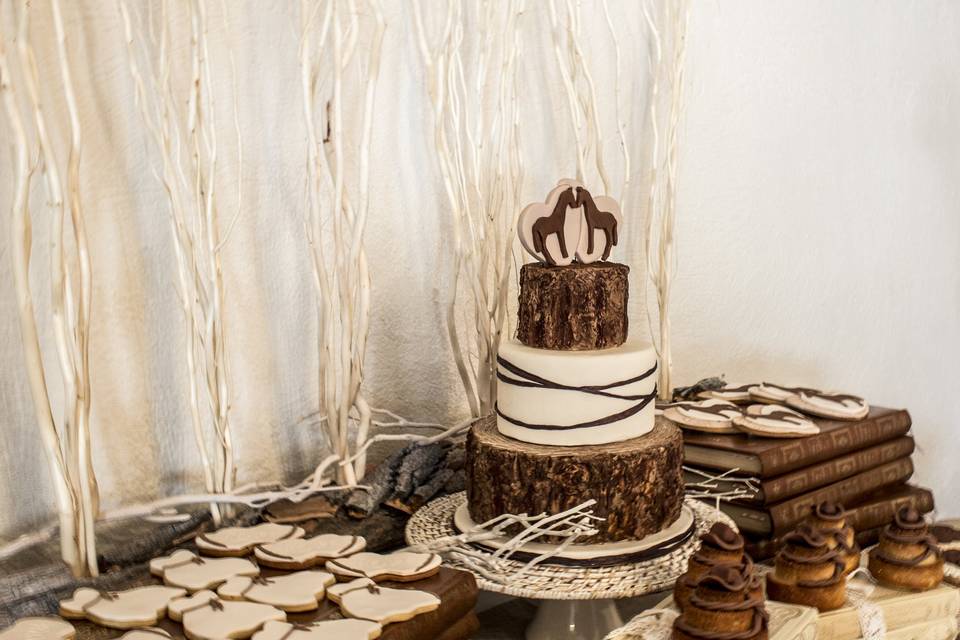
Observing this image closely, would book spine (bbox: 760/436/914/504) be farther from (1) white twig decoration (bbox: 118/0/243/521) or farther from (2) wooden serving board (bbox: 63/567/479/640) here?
(1) white twig decoration (bbox: 118/0/243/521)

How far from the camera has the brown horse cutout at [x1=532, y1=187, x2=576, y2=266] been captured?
43.0 inches

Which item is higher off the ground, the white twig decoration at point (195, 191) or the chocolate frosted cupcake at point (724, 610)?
the white twig decoration at point (195, 191)

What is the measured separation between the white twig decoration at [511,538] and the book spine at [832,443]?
12.2 inches

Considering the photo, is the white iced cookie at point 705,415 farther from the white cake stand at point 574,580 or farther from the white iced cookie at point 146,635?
the white iced cookie at point 146,635

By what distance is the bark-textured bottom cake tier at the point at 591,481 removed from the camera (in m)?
1.03

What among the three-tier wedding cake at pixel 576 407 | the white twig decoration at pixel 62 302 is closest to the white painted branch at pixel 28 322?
the white twig decoration at pixel 62 302

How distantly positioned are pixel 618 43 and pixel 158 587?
1.10 meters

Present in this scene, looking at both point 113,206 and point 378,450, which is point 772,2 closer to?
point 378,450

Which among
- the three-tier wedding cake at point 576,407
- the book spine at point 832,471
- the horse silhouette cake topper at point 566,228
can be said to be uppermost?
the horse silhouette cake topper at point 566,228

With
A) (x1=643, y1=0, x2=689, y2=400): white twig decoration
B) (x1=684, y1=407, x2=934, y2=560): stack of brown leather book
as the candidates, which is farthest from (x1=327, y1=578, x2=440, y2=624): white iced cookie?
(x1=643, y1=0, x2=689, y2=400): white twig decoration

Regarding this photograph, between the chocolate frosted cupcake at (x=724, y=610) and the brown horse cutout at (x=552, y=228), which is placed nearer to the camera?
the chocolate frosted cupcake at (x=724, y=610)

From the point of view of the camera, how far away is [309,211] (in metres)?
1.20

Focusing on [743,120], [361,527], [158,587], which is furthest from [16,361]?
[743,120]

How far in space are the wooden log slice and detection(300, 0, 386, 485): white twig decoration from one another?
0.80 ft
